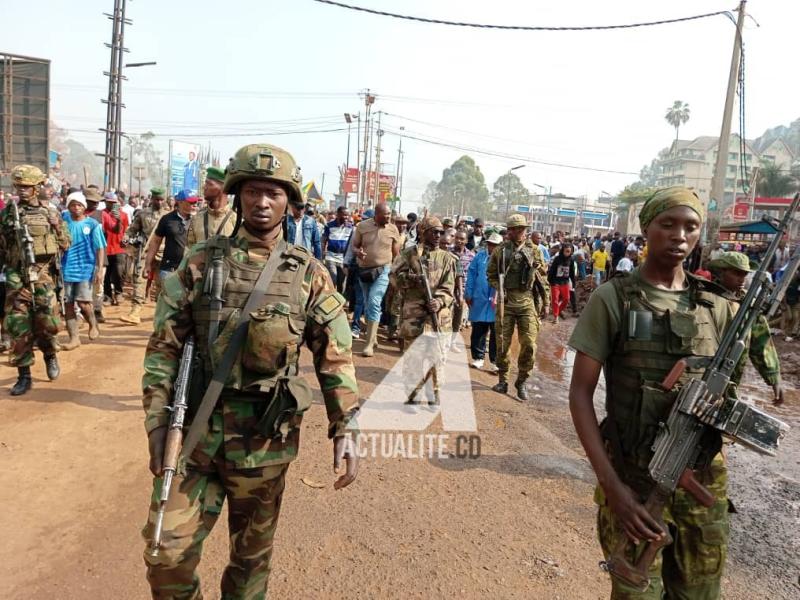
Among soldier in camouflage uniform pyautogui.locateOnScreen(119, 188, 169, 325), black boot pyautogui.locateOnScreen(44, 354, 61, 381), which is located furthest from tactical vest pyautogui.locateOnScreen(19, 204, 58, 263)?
soldier in camouflage uniform pyautogui.locateOnScreen(119, 188, 169, 325)

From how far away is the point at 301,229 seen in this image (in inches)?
302

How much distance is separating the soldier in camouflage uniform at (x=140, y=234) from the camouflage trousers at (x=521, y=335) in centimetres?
529

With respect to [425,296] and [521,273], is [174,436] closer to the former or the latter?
[425,296]

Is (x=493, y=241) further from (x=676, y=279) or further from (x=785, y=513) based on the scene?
(x=676, y=279)

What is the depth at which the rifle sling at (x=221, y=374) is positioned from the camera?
1935mm

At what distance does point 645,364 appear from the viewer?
1.95 meters

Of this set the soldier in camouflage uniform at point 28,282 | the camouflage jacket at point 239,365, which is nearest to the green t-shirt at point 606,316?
the camouflage jacket at point 239,365

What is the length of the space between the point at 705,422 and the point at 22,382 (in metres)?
5.58

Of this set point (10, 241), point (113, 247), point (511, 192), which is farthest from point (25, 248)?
point (511, 192)

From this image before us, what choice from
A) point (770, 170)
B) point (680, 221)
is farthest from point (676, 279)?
point (770, 170)

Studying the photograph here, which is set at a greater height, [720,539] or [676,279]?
[676,279]

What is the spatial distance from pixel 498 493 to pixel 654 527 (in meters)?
2.23

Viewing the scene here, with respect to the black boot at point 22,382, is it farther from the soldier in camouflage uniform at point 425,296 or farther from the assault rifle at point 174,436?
the assault rifle at point 174,436

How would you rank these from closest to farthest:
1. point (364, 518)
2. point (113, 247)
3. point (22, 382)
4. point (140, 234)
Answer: point (364, 518)
point (22, 382)
point (140, 234)
point (113, 247)
